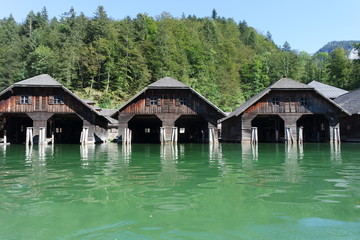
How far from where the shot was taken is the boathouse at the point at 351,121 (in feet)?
112

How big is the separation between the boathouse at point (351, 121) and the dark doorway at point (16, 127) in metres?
37.7

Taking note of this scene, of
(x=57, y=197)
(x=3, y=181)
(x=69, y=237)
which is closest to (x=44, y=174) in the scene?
(x=3, y=181)

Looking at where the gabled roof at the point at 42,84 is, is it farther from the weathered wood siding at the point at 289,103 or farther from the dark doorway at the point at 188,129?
the weathered wood siding at the point at 289,103

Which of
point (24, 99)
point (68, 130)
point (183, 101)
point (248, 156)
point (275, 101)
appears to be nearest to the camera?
point (248, 156)

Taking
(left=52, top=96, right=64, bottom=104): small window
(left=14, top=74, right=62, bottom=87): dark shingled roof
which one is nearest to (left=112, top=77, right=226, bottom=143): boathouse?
(left=52, top=96, right=64, bottom=104): small window

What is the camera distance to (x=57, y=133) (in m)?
41.9

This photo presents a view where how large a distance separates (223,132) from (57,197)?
37.0m

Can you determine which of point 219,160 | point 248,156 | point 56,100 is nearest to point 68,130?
point 56,100

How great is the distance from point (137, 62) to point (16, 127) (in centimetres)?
3499

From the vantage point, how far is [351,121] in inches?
1399

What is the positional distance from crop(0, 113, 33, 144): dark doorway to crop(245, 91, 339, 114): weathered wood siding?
2711 centimetres

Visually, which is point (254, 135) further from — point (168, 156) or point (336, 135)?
point (168, 156)

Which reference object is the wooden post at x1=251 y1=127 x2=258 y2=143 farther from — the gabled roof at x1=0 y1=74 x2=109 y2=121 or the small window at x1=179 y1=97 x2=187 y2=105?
the gabled roof at x1=0 y1=74 x2=109 y2=121

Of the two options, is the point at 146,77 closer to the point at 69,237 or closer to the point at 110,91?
the point at 110,91
